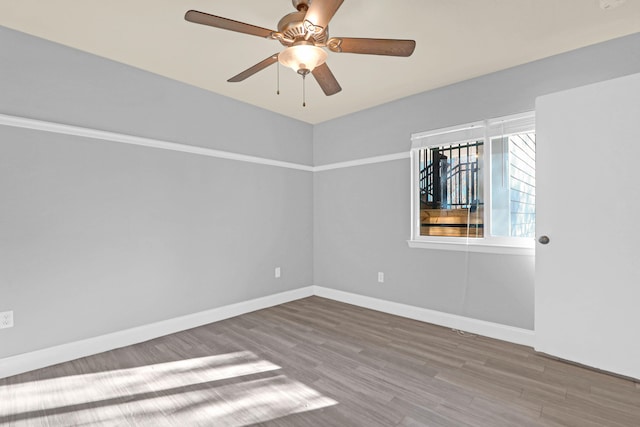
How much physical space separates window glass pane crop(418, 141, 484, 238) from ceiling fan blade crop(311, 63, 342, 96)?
1.64 meters

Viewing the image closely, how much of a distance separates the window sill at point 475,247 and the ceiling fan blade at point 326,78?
197 centimetres

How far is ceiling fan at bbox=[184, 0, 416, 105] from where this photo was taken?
5.06 ft

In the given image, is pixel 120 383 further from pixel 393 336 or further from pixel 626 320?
pixel 626 320

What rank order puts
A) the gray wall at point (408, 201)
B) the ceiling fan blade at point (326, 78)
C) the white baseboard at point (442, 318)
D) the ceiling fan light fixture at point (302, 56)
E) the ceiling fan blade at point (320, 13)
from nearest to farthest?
the ceiling fan blade at point (320, 13), the ceiling fan light fixture at point (302, 56), the ceiling fan blade at point (326, 78), the gray wall at point (408, 201), the white baseboard at point (442, 318)

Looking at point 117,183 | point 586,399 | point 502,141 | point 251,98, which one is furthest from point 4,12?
point 586,399

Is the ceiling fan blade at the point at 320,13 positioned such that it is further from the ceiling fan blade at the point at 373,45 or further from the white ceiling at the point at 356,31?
the white ceiling at the point at 356,31

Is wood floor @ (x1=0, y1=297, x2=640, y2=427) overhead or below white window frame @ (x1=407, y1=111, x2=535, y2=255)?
below

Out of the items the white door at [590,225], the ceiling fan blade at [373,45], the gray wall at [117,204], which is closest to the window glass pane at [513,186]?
the white door at [590,225]

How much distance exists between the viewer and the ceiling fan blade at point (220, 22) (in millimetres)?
1527

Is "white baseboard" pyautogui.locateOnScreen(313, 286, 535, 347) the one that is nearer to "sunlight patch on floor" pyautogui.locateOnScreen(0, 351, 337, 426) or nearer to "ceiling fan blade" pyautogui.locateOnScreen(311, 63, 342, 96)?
"sunlight patch on floor" pyautogui.locateOnScreen(0, 351, 337, 426)

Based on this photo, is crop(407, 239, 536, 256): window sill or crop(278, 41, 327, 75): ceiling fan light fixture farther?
crop(407, 239, 536, 256): window sill

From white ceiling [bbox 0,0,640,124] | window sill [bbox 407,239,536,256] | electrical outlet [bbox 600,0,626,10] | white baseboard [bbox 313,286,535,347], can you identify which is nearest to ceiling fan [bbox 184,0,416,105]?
white ceiling [bbox 0,0,640,124]

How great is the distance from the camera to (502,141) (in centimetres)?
288

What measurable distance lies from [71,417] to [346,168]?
345cm
